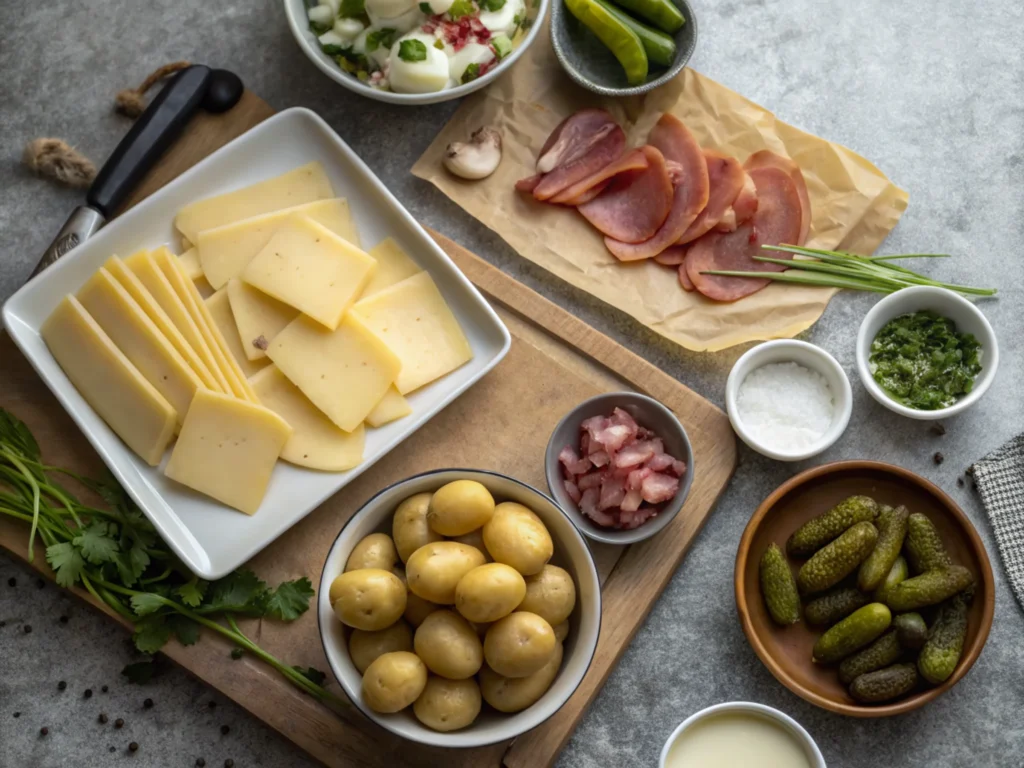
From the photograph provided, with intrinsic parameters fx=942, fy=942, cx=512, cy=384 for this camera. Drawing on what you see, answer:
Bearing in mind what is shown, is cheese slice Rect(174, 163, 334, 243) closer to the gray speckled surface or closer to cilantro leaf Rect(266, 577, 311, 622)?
the gray speckled surface

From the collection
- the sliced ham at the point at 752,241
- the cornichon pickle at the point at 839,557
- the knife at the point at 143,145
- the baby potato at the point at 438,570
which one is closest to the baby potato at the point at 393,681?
the baby potato at the point at 438,570

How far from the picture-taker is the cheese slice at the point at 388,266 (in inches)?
82.7

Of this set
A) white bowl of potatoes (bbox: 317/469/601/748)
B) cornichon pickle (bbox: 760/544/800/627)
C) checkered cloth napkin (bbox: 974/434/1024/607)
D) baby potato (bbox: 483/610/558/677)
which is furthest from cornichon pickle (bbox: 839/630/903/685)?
baby potato (bbox: 483/610/558/677)

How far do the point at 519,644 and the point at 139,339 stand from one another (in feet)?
3.39

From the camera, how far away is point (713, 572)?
2.07 meters

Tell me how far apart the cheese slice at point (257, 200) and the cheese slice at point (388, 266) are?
0.18m

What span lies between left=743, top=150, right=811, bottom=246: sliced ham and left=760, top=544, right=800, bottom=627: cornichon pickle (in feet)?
2.39

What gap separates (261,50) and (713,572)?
5.40 ft

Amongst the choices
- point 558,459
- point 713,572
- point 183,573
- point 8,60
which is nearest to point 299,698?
point 183,573

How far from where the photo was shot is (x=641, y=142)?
7.38ft

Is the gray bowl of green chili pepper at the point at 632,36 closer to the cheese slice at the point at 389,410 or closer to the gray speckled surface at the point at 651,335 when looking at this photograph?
the gray speckled surface at the point at 651,335

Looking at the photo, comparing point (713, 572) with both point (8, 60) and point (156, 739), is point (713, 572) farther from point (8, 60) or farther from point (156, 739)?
point (8, 60)

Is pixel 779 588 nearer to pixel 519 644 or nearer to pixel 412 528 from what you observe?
pixel 519 644

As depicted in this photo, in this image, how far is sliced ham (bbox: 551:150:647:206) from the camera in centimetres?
216
